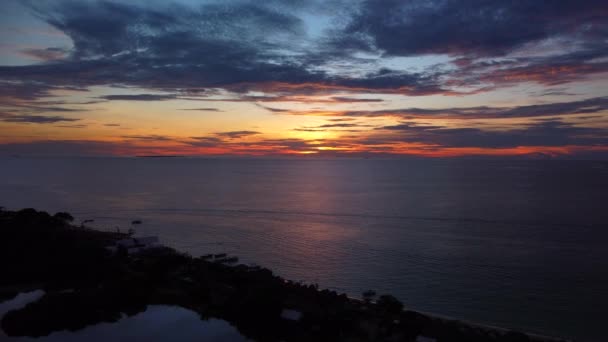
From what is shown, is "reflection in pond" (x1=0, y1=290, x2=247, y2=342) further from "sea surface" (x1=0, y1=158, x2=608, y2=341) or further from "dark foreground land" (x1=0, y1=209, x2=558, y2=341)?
"sea surface" (x1=0, y1=158, x2=608, y2=341)

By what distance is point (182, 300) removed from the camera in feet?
67.0

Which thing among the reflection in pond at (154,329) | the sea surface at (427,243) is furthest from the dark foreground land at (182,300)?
the sea surface at (427,243)

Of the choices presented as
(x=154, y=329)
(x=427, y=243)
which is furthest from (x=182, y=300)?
(x=427, y=243)

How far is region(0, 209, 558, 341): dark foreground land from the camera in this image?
16.9 metres

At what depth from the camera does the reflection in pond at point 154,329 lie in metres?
15.7

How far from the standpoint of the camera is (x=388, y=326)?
19641mm

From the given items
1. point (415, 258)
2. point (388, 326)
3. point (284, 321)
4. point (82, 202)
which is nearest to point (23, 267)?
point (284, 321)

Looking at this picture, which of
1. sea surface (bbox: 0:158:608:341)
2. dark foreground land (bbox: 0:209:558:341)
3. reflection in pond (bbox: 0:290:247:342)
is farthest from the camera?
sea surface (bbox: 0:158:608:341)

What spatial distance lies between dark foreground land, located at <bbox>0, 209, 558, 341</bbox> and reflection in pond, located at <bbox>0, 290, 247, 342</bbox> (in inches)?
15.2

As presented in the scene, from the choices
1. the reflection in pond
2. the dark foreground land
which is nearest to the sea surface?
the dark foreground land

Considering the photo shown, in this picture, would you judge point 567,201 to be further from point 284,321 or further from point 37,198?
point 37,198

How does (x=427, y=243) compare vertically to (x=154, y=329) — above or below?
below

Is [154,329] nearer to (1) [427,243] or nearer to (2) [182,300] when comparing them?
(2) [182,300]

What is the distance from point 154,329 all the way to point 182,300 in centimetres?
388
